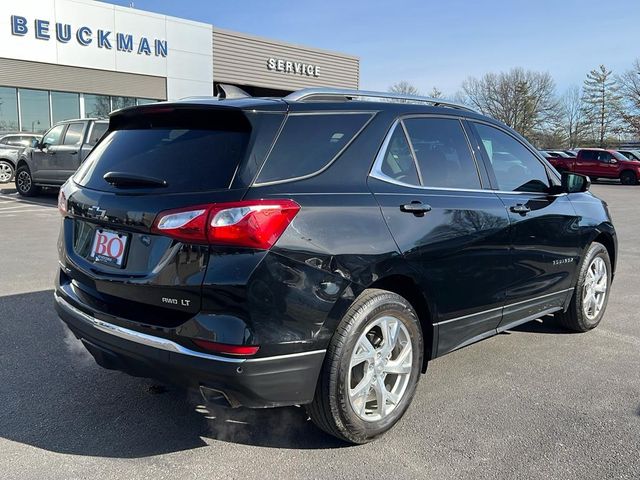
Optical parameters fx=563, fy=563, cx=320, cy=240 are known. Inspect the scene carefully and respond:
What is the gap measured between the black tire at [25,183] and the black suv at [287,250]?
41.9ft

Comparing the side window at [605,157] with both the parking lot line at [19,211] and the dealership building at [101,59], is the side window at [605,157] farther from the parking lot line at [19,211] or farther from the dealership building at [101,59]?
the parking lot line at [19,211]

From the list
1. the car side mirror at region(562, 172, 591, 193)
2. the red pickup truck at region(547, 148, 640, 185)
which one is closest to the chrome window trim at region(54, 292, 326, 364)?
the car side mirror at region(562, 172, 591, 193)

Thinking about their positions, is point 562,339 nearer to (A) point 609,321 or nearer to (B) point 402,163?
(A) point 609,321

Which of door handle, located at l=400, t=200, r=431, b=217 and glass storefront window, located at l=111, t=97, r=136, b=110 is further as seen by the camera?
glass storefront window, located at l=111, t=97, r=136, b=110

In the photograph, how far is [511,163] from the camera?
4.19 m

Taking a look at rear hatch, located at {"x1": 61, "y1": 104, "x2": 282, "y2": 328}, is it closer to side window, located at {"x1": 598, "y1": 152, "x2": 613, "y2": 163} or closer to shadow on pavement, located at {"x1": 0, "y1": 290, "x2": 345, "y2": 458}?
shadow on pavement, located at {"x1": 0, "y1": 290, "x2": 345, "y2": 458}

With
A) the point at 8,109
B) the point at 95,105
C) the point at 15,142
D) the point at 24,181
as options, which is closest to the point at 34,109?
the point at 8,109

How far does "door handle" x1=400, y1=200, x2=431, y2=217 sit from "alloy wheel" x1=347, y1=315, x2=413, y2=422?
0.60m

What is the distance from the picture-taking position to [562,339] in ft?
15.7

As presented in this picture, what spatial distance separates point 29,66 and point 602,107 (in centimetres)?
5635

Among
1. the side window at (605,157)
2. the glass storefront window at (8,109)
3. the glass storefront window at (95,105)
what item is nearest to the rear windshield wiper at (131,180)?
the glass storefront window at (8,109)

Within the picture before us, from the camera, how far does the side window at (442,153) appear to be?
11.2 feet

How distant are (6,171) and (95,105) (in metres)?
7.15

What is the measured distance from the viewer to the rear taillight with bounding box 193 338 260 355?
2466mm
